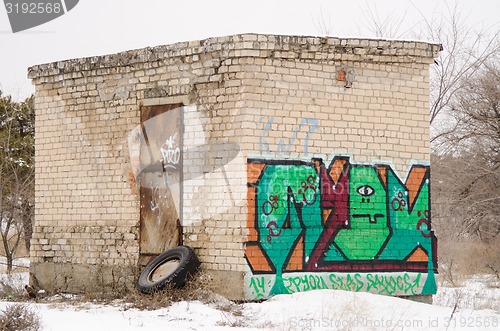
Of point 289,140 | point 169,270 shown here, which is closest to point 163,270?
point 169,270

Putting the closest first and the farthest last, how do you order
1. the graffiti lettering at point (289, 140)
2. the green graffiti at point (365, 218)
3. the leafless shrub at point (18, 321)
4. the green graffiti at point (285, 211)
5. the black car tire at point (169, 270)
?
1. the leafless shrub at point (18, 321)
2. the black car tire at point (169, 270)
3. the green graffiti at point (285, 211)
4. the graffiti lettering at point (289, 140)
5. the green graffiti at point (365, 218)

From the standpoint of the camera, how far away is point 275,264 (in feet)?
38.1

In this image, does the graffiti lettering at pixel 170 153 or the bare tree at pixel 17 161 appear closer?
the graffiti lettering at pixel 170 153

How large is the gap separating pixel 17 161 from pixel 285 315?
16623 millimetres

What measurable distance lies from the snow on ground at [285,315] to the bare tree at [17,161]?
43.1ft

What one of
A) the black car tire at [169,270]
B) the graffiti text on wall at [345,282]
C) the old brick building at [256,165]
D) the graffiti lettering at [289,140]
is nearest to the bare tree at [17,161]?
the old brick building at [256,165]

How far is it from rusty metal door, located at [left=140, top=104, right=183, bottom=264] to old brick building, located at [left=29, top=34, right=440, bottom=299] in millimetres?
26

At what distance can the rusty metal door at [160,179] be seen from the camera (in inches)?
489

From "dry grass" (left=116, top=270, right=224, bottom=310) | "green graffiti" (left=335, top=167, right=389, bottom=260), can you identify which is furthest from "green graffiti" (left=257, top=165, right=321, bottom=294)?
"dry grass" (left=116, top=270, right=224, bottom=310)

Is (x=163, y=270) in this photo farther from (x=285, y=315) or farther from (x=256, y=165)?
(x=285, y=315)

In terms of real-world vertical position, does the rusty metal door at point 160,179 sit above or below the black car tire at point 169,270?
above

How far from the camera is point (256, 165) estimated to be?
1168 cm

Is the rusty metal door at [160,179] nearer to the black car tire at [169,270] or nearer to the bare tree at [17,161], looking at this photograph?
the black car tire at [169,270]

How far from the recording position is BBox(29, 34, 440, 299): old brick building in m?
11.7
